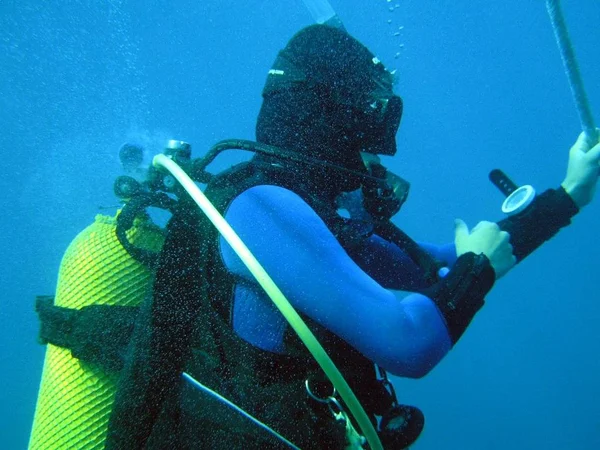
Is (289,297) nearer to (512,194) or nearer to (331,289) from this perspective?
(331,289)

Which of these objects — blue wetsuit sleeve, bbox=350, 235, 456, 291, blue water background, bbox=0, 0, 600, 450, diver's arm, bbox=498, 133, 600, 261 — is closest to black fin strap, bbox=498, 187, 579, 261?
diver's arm, bbox=498, 133, 600, 261

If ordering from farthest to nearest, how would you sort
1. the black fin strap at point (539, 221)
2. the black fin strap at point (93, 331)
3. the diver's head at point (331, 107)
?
the diver's head at point (331, 107)
the black fin strap at point (539, 221)
the black fin strap at point (93, 331)

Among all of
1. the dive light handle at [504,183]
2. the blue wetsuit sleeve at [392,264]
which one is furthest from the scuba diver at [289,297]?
the blue wetsuit sleeve at [392,264]

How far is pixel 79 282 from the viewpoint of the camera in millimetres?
1791

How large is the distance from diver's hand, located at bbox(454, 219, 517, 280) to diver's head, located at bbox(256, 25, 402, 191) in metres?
0.53

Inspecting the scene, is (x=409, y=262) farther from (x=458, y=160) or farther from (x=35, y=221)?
(x=458, y=160)

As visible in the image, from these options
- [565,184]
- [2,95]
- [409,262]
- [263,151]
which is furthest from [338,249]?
[2,95]

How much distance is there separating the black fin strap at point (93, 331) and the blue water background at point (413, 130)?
18113 millimetres

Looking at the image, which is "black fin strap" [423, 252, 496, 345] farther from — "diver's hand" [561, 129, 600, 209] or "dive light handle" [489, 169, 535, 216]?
"diver's hand" [561, 129, 600, 209]

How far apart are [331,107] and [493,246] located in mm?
875

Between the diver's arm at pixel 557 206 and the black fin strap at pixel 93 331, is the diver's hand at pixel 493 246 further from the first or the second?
the black fin strap at pixel 93 331

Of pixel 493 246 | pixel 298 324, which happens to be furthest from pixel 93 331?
pixel 493 246

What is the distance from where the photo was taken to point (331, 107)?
1.84 m

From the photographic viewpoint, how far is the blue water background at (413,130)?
29766 millimetres
